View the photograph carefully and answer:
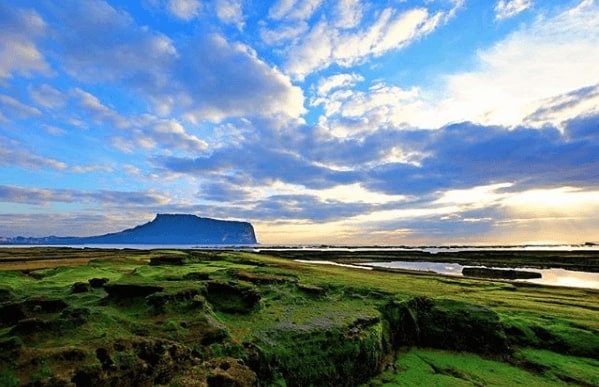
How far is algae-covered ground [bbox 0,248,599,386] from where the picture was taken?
451 inches

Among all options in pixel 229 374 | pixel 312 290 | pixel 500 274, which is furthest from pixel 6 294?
pixel 500 274

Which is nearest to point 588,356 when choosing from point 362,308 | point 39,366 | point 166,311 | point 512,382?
point 512,382

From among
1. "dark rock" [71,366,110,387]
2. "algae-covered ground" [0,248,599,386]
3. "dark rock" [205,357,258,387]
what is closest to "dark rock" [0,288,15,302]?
"algae-covered ground" [0,248,599,386]

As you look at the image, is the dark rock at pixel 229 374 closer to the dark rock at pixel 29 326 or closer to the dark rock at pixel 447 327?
the dark rock at pixel 29 326

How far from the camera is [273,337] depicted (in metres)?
15.4

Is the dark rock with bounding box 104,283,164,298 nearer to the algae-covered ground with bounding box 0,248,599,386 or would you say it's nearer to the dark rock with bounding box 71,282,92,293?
the algae-covered ground with bounding box 0,248,599,386

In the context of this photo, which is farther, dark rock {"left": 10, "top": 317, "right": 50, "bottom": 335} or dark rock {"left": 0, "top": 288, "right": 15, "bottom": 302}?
dark rock {"left": 0, "top": 288, "right": 15, "bottom": 302}

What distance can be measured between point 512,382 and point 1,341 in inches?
860

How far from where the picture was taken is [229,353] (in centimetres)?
1352

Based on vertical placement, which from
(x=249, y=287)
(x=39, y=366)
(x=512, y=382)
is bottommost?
(x=512, y=382)

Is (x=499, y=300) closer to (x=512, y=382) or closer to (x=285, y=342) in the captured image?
(x=512, y=382)

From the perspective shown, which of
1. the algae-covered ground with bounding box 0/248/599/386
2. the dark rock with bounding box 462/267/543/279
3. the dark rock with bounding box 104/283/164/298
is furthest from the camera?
the dark rock with bounding box 462/267/543/279

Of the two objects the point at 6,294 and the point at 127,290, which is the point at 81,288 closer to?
the point at 6,294

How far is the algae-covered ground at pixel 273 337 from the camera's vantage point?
37.6 ft
